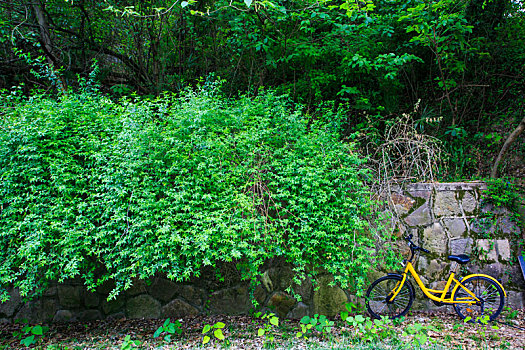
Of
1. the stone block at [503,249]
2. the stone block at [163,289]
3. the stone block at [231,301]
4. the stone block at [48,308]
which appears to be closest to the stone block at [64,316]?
the stone block at [48,308]

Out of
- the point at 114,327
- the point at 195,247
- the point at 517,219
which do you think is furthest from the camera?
the point at 517,219

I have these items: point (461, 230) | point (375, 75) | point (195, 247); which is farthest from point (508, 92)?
point (195, 247)

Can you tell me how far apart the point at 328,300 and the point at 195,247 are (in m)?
1.68

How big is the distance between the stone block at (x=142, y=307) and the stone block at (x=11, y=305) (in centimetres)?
118

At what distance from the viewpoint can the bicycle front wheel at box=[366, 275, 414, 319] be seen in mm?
3264

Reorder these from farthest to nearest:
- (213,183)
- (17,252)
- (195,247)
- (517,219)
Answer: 1. (517,219)
2. (213,183)
3. (17,252)
4. (195,247)

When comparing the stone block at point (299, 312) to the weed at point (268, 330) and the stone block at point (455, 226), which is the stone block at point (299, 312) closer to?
the weed at point (268, 330)

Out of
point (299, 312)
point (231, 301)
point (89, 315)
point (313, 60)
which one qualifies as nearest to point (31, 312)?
point (89, 315)

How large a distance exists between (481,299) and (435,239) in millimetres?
723

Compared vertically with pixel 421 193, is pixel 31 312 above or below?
below

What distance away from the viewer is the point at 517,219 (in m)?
3.59

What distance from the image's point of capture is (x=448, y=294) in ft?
11.1

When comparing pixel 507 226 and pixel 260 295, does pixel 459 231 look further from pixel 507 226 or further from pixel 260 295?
pixel 260 295

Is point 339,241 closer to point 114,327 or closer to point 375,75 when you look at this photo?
point 114,327
